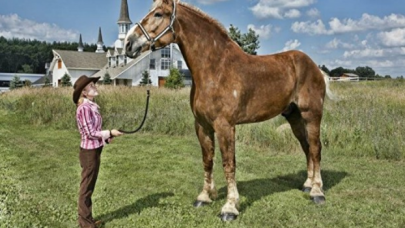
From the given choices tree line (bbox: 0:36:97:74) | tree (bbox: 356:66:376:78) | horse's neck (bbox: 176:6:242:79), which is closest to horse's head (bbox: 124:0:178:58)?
horse's neck (bbox: 176:6:242:79)

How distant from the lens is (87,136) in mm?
3865

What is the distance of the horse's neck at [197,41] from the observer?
14.5 feet

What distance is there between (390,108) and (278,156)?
5.00 metres

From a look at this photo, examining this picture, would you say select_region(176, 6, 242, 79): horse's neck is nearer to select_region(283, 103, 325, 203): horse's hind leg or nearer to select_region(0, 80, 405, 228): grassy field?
select_region(283, 103, 325, 203): horse's hind leg

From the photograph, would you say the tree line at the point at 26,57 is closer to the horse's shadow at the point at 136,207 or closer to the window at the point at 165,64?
the window at the point at 165,64

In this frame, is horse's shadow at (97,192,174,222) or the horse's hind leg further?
the horse's hind leg

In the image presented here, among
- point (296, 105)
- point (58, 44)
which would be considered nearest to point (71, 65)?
point (296, 105)

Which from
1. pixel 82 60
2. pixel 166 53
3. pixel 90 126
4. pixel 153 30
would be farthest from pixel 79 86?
pixel 82 60

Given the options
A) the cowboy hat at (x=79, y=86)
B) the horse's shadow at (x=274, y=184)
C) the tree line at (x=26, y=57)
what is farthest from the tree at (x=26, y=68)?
the cowboy hat at (x=79, y=86)

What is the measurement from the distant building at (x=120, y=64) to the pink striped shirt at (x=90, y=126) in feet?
113

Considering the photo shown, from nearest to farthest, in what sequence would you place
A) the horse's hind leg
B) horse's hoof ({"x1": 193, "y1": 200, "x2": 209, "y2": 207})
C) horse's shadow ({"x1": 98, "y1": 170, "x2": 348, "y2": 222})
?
horse's shadow ({"x1": 98, "y1": 170, "x2": 348, "y2": 222}) < horse's hoof ({"x1": 193, "y1": 200, "x2": 209, "y2": 207}) < the horse's hind leg

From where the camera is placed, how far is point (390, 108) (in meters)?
11.1

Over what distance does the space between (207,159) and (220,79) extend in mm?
1110

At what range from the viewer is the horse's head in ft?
13.8
